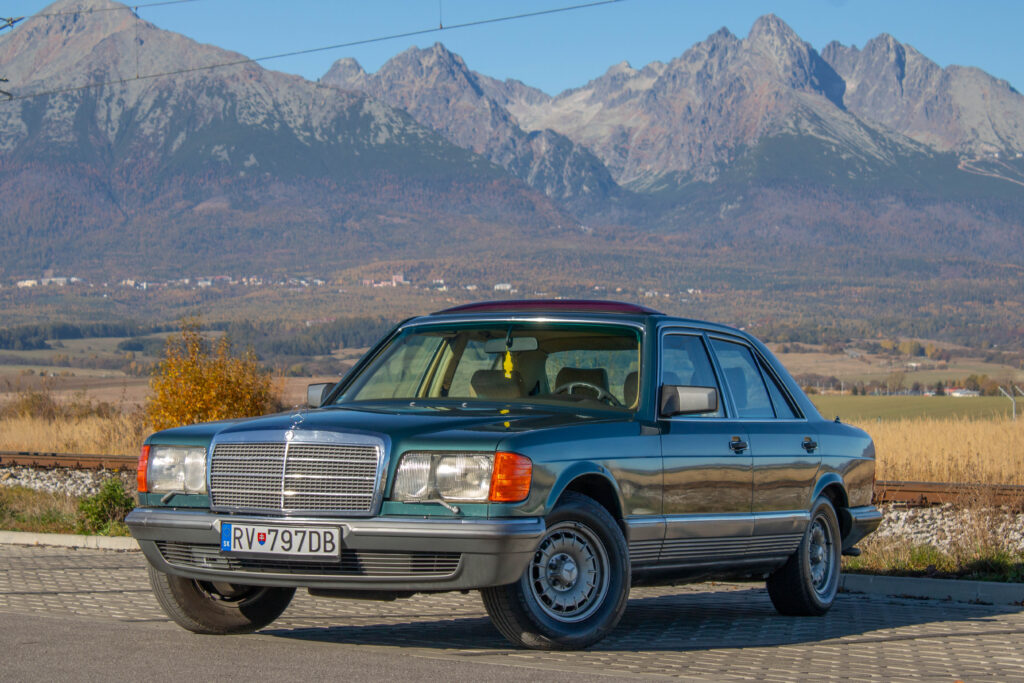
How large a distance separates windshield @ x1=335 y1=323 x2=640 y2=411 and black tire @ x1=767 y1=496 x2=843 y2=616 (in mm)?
1888

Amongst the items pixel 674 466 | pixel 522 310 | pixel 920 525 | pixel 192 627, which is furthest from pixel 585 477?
pixel 920 525

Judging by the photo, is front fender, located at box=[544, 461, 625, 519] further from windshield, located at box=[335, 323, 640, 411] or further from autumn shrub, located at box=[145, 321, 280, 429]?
autumn shrub, located at box=[145, 321, 280, 429]

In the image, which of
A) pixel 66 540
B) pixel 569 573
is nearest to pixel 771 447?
pixel 569 573

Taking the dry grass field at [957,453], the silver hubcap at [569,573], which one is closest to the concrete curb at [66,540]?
the silver hubcap at [569,573]

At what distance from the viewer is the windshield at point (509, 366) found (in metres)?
8.27

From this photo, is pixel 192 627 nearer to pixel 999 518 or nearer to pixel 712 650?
pixel 712 650

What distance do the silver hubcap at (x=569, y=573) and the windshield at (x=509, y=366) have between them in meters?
1.04

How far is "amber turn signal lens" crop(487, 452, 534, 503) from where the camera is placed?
6.77m

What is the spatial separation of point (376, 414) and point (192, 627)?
1.56 metres

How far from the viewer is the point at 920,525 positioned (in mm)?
16938

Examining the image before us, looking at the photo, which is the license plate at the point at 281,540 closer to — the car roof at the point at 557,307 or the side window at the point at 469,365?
the side window at the point at 469,365

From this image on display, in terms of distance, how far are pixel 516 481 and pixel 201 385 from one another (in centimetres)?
2864

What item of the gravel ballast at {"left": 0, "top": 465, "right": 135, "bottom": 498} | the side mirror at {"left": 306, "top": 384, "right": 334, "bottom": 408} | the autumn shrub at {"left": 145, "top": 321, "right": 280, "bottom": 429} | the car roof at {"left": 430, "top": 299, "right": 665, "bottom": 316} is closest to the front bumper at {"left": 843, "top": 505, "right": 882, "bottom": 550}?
the car roof at {"left": 430, "top": 299, "right": 665, "bottom": 316}

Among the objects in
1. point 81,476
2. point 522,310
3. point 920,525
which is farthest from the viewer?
point 81,476
